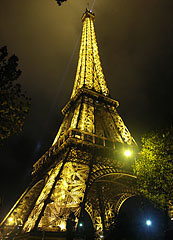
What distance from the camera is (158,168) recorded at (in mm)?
13875

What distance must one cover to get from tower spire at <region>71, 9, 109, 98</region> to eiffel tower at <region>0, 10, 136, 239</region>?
0.19 metres

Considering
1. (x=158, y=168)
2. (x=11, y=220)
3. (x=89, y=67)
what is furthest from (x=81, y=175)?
(x=89, y=67)

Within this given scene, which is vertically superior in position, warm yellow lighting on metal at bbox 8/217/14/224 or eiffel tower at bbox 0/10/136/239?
eiffel tower at bbox 0/10/136/239

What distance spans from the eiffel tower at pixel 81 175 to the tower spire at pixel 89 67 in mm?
188

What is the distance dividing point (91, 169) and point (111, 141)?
5201mm

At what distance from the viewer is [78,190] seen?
13734 mm

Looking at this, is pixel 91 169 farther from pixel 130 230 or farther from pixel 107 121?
pixel 107 121

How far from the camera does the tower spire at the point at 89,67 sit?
31.2m

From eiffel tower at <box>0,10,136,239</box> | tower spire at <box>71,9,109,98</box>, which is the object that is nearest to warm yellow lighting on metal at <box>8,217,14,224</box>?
eiffel tower at <box>0,10,136,239</box>

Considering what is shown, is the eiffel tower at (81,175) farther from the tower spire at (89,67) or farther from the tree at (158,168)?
the tree at (158,168)

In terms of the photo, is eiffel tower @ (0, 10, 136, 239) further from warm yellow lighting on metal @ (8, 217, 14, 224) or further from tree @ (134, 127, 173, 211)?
tree @ (134, 127, 173, 211)

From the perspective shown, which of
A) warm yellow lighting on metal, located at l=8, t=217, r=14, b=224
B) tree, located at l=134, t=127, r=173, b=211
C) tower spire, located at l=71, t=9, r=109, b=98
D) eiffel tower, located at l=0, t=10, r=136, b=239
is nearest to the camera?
eiffel tower, located at l=0, t=10, r=136, b=239

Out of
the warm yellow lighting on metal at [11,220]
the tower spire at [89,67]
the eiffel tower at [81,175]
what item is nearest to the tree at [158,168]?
the eiffel tower at [81,175]

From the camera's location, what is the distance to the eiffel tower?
11.7 metres
